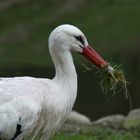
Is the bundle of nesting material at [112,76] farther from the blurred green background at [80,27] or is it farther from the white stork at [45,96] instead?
the blurred green background at [80,27]

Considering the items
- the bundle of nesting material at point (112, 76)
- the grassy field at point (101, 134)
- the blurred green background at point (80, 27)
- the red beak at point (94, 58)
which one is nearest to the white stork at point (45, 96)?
the red beak at point (94, 58)

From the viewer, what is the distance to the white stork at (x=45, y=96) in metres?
9.16

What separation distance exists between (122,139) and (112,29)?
30521mm

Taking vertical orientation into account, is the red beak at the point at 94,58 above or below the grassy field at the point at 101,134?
above

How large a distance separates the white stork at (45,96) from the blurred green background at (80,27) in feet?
42.7

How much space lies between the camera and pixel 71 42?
31.3 feet

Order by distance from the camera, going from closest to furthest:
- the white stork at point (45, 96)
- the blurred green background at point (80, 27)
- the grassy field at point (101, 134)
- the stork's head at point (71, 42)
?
the white stork at point (45, 96), the stork's head at point (71, 42), the grassy field at point (101, 134), the blurred green background at point (80, 27)

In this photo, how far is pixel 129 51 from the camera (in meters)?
36.7

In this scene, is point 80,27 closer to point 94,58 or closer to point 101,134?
point 101,134

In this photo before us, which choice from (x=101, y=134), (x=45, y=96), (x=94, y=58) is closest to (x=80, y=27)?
(x=101, y=134)

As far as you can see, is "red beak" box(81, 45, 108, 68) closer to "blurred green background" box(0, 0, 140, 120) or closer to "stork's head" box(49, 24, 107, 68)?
"stork's head" box(49, 24, 107, 68)

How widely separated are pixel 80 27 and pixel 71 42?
32.9 metres

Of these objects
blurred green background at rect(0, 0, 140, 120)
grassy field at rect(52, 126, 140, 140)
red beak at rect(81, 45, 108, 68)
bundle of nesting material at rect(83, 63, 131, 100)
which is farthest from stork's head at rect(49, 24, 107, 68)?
blurred green background at rect(0, 0, 140, 120)

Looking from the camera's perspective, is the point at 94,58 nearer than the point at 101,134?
Yes
